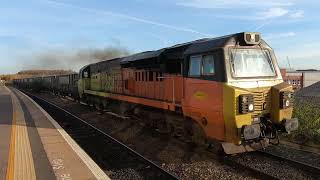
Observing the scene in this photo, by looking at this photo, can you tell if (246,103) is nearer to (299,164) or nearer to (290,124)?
(290,124)

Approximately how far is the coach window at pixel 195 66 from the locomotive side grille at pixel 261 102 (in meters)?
1.67

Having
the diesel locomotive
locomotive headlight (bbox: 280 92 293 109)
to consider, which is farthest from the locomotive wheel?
locomotive headlight (bbox: 280 92 293 109)

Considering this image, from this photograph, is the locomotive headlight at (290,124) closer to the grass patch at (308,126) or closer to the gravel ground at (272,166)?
the gravel ground at (272,166)

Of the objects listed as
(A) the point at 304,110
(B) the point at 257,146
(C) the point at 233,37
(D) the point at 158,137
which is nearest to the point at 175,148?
(D) the point at 158,137

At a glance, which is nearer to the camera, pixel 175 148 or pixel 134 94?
pixel 175 148

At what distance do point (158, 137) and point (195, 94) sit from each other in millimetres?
4094

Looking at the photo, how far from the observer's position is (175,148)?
12508mm

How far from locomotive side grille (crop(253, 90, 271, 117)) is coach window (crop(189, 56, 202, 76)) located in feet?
5.48

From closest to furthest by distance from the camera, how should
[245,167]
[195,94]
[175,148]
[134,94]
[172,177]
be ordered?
[172,177]
[245,167]
[195,94]
[175,148]
[134,94]

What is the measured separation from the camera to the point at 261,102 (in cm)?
1000

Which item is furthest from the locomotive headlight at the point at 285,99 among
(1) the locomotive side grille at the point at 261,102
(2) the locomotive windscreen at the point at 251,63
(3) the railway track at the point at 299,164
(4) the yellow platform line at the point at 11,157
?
Result: (4) the yellow platform line at the point at 11,157

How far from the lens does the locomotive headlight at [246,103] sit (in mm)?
9438

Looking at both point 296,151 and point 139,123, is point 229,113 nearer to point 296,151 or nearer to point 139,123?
point 296,151

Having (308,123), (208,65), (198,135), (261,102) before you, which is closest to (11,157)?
(198,135)
